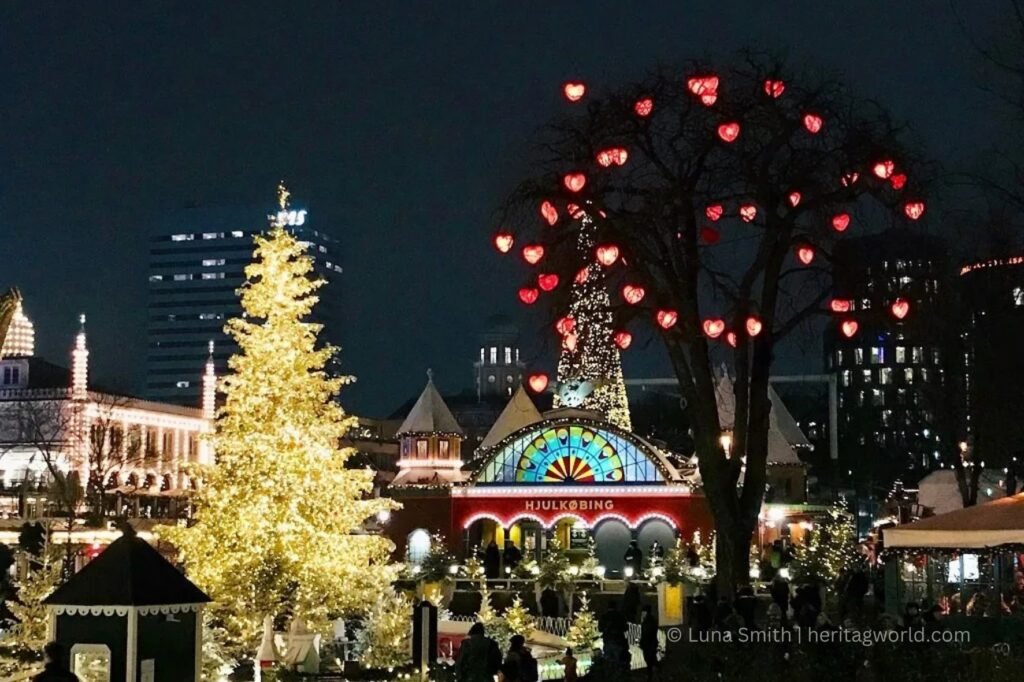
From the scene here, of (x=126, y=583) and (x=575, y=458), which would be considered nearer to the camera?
(x=126, y=583)

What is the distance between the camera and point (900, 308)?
17797mm

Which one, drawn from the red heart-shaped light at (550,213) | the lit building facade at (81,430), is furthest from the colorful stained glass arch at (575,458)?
the red heart-shaped light at (550,213)

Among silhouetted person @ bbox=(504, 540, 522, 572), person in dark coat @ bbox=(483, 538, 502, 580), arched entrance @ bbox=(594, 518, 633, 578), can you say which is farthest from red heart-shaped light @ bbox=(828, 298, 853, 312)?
arched entrance @ bbox=(594, 518, 633, 578)

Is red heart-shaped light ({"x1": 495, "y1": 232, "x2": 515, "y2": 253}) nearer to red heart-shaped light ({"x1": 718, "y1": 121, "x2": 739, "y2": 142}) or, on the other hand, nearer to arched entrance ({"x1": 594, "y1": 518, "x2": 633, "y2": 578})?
red heart-shaped light ({"x1": 718, "y1": 121, "x2": 739, "y2": 142})

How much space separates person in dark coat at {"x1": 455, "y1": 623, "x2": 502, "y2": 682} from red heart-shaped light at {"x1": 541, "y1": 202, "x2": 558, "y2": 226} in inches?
211

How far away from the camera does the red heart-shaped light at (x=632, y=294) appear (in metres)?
18.0

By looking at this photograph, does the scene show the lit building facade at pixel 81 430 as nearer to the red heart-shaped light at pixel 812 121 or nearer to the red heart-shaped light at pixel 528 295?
the red heart-shaped light at pixel 528 295

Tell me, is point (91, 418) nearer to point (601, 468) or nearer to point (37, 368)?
point (37, 368)

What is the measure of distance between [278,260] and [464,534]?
24.3 meters

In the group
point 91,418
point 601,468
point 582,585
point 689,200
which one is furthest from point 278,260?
point 91,418

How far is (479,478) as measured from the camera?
149 ft

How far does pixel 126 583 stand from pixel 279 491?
27.9 ft

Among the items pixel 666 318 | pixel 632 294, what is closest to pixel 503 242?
pixel 632 294

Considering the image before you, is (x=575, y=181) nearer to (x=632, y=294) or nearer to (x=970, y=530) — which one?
Result: (x=632, y=294)
